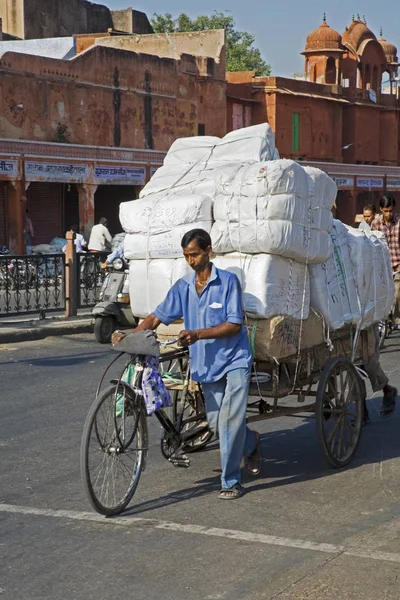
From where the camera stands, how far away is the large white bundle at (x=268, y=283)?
6.28 meters

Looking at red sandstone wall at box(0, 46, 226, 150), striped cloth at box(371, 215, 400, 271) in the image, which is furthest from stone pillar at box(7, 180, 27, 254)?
striped cloth at box(371, 215, 400, 271)

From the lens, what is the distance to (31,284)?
53.5 feet

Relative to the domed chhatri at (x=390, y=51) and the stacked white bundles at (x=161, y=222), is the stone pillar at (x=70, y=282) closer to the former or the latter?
the stacked white bundles at (x=161, y=222)

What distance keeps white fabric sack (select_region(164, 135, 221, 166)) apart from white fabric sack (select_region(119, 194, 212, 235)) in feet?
1.93

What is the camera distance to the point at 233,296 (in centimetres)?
589

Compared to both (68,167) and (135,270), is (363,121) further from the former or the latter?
(135,270)

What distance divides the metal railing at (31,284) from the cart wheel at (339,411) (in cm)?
964

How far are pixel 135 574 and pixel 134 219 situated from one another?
2.85 metres

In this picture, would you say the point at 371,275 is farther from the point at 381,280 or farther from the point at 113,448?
the point at 113,448

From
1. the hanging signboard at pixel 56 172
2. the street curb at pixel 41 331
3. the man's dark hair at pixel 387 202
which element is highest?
the hanging signboard at pixel 56 172

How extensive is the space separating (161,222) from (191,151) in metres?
0.95

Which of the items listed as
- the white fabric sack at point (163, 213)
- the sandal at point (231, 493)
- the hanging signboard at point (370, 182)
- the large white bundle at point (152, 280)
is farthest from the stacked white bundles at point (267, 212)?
the hanging signboard at point (370, 182)

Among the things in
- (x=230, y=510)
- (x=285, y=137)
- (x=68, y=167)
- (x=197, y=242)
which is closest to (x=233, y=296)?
(x=197, y=242)

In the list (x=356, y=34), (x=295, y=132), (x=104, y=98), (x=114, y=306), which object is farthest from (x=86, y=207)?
(x=356, y=34)
